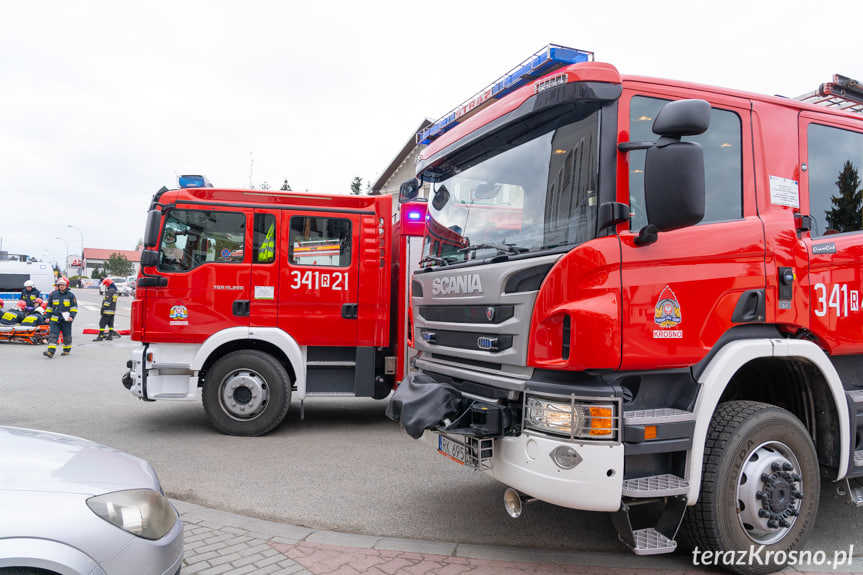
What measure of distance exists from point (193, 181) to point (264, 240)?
1.09 meters

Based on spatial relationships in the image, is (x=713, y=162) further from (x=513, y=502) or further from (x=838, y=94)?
(x=513, y=502)

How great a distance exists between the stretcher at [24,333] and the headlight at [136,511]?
16.7m

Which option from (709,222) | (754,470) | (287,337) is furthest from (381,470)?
(709,222)

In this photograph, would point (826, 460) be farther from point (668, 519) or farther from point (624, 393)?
point (624, 393)

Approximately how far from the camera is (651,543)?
3.10 m

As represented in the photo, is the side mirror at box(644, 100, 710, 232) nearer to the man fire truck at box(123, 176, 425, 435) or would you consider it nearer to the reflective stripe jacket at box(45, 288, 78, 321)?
the man fire truck at box(123, 176, 425, 435)

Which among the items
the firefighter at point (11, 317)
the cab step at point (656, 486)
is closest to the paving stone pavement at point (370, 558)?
the cab step at point (656, 486)

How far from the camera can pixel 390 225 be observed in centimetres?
703

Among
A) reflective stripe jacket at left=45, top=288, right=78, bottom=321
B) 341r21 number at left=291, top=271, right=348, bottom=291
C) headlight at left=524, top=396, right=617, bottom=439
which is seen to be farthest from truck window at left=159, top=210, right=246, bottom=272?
reflective stripe jacket at left=45, top=288, right=78, bottom=321

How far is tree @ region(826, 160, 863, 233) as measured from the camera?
12.9 feet

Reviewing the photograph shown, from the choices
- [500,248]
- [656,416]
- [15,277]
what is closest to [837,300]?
[656,416]

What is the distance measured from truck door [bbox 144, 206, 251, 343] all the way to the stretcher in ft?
41.4

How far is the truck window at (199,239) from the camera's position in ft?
21.8

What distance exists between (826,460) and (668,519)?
132cm
